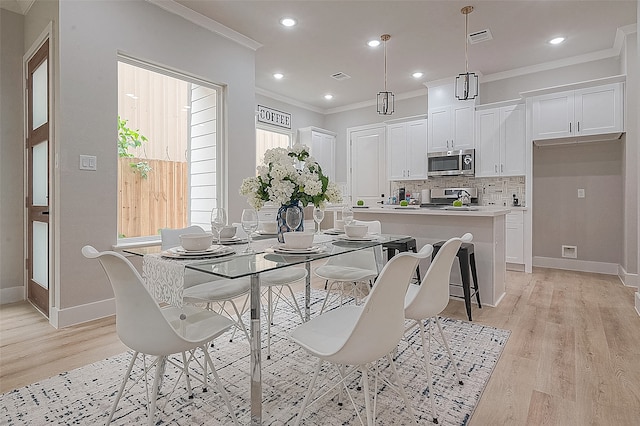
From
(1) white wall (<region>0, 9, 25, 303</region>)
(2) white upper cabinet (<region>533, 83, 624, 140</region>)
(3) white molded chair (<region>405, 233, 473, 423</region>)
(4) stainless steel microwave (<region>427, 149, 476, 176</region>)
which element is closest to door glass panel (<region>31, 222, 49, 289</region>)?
(1) white wall (<region>0, 9, 25, 303</region>)

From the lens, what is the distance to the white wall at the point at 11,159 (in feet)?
11.3

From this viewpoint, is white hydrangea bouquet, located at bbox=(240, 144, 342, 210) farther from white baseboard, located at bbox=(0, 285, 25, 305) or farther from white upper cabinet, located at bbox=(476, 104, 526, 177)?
white upper cabinet, located at bbox=(476, 104, 526, 177)

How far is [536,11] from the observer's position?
11.5 feet

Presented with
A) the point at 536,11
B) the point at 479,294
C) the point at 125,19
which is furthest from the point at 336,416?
the point at 536,11

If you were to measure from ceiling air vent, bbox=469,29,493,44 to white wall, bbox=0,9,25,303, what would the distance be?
4813 millimetres

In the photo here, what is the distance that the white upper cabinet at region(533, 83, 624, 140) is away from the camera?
13.6 ft

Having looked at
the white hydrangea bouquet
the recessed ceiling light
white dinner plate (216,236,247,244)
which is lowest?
white dinner plate (216,236,247,244)

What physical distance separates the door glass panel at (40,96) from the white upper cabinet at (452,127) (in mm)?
4975

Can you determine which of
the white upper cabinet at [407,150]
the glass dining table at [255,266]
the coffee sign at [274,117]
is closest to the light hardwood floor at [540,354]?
the glass dining table at [255,266]

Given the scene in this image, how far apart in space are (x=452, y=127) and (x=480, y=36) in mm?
1602

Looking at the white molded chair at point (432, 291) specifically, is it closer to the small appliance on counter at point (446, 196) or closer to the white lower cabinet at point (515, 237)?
the white lower cabinet at point (515, 237)

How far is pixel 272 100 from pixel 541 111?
4.16m

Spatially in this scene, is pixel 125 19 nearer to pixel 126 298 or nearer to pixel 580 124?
pixel 126 298

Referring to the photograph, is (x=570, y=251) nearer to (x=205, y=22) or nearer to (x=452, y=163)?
(x=452, y=163)
